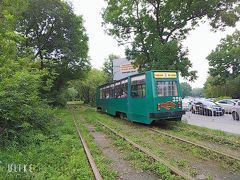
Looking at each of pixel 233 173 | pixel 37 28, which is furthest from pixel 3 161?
pixel 37 28

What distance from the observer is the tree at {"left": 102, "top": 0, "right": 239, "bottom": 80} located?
21641 mm

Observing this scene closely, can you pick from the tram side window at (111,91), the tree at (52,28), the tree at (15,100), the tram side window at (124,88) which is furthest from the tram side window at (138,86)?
the tree at (52,28)

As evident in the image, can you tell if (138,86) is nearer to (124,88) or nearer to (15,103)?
(124,88)

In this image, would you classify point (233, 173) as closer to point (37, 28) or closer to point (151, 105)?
point (151, 105)

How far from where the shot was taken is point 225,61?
209 ft

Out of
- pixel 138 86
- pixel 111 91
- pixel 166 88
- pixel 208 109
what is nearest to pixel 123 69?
pixel 208 109

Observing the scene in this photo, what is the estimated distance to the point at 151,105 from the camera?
44.2ft

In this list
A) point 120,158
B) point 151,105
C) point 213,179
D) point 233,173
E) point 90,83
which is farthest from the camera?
point 90,83

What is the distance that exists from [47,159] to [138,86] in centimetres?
856

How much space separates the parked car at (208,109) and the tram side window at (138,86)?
10.8m

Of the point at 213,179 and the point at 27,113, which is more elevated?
the point at 27,113

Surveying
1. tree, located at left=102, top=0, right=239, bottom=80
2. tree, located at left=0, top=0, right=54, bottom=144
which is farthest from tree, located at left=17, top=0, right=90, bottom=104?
tree, located at left=0, top=0, right=54, bottom=144

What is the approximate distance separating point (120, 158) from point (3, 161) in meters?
3.14

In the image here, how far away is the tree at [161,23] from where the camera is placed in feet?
71.0
